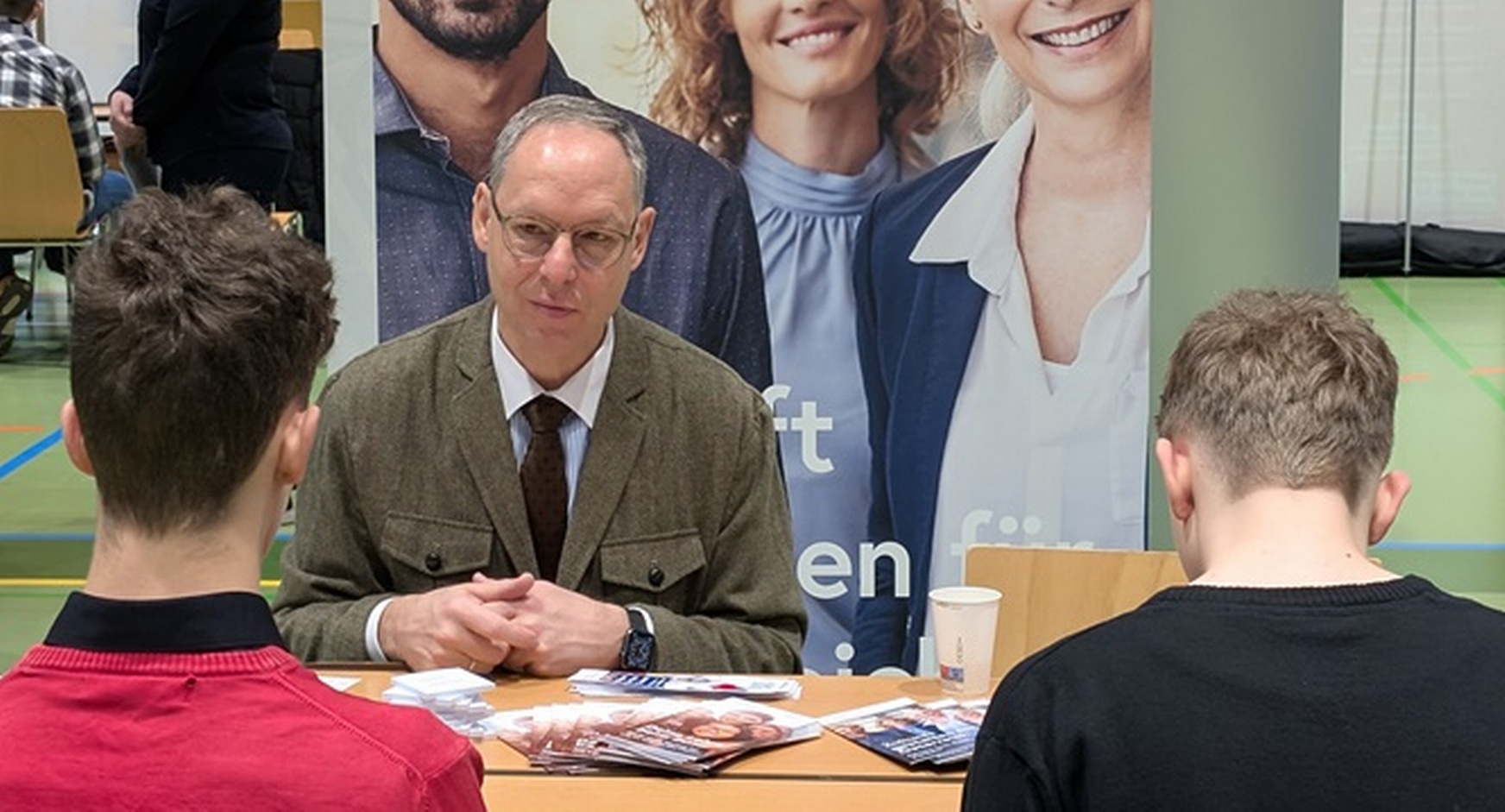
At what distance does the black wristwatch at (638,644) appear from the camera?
8.77 feet

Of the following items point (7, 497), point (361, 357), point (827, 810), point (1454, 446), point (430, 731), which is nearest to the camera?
point (430, 731)

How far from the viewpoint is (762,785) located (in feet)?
7.20

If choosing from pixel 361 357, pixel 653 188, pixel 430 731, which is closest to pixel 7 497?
pixel 653 188

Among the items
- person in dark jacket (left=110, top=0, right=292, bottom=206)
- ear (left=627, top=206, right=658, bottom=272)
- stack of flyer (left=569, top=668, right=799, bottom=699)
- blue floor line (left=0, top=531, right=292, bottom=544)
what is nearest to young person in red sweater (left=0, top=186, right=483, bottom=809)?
stack of flyer (left=569, top=668, right=799, bottom=699)

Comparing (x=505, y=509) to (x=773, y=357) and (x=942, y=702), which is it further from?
(x=773, y=357)

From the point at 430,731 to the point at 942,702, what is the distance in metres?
1.11

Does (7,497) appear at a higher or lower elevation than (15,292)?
lower

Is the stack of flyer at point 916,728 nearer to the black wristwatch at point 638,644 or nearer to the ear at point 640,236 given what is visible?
the black wristwatch at point 638,644

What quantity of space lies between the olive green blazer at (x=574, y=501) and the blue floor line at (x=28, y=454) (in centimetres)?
496

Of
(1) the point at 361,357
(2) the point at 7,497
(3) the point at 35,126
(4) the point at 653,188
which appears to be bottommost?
(2) the point at 7,497

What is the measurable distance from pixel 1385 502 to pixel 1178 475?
0.17m

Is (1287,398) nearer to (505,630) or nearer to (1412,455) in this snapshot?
(505,630)

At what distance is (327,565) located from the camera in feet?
9.45

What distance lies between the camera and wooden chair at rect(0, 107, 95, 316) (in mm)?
7305
